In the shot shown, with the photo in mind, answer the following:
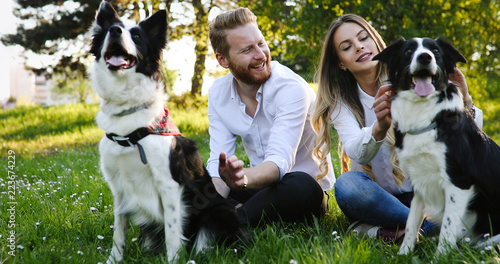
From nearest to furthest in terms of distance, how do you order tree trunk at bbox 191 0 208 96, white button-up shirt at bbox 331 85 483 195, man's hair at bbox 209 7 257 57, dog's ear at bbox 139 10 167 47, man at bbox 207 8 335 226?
1. dog's ear at bbox 139 10 167 47
2. white button-up shirt at bbox 331 85 483 195
3. man at bbox 207 8 335 226
4. man's hair at bbox 209 7 257 57
5. tree trunk at bbox 191 0 208 96

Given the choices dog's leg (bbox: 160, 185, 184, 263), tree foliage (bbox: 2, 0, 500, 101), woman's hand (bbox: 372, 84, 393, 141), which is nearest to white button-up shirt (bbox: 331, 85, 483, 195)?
woman's hand (bbox: 372, 84, 393, 141)

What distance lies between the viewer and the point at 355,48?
321cm

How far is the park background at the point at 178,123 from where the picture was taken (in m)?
2.65

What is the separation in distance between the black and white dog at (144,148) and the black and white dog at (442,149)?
131 centimetres

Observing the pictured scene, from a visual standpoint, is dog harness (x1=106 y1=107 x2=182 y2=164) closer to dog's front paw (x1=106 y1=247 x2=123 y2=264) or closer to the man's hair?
dog's front paw (x1=106 y1=247 x2=123 y2=264)

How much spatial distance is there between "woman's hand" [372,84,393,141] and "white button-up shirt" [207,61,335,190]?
67cm

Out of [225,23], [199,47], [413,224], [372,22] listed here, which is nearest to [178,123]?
[199,47]

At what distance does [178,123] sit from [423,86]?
7663mm

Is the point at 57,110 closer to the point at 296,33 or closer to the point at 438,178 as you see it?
the point at 296,33

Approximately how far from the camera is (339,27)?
11.0 ft

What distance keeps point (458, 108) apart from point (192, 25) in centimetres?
894

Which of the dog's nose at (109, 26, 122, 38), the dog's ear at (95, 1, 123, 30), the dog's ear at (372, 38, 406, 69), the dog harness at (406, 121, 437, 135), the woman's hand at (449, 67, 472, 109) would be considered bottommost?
the dog harness at (406, 121, 437, 135)

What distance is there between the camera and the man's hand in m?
2.46

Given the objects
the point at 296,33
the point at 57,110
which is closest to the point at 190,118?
the point at 296,33
